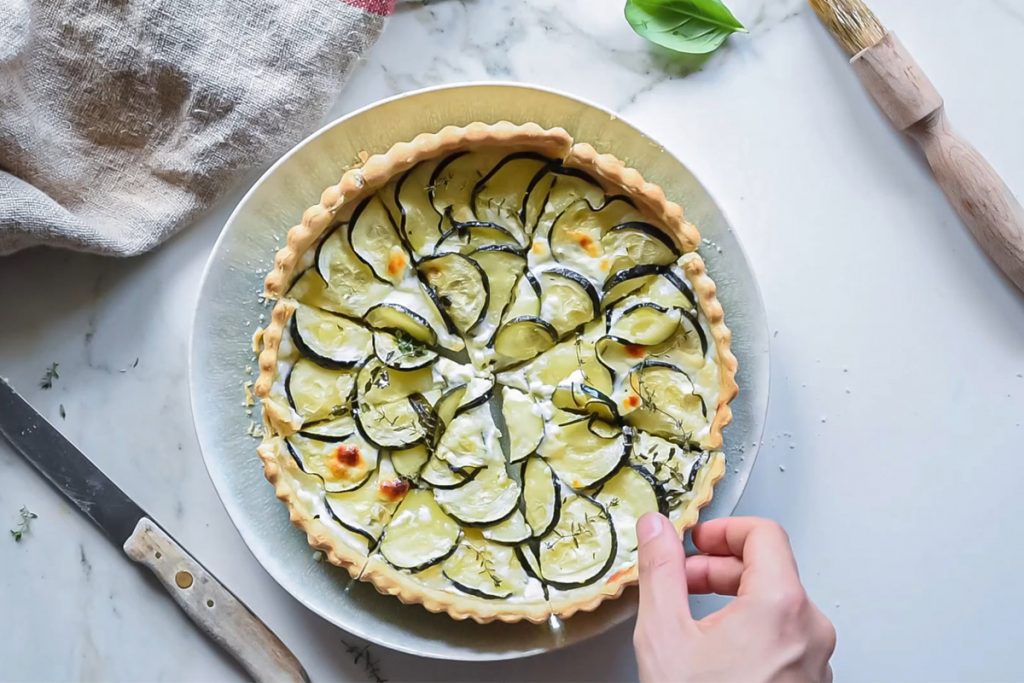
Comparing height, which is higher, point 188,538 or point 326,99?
point 326,99

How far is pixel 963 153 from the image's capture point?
3045 millimetres

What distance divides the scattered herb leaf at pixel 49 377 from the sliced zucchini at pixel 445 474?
135 centimetres

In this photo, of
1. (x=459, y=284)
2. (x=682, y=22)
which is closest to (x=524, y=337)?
(x=459, y=284)

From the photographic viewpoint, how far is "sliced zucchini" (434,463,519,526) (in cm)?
271

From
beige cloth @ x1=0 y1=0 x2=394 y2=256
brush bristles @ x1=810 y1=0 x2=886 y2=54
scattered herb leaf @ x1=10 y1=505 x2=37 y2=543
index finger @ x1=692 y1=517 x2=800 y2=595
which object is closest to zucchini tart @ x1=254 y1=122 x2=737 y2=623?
index finger @ x1=692 y1=517 x2=800 y2=595

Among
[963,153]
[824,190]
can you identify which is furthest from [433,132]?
[963,153]

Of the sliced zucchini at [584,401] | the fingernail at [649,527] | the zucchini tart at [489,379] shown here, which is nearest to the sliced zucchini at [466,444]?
the zucchini tart at [489,379]

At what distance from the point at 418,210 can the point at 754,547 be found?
52.4 inches

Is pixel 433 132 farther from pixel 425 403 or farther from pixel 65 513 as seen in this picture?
pixel 65 513

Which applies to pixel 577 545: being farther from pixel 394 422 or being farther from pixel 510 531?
pixel 394 422

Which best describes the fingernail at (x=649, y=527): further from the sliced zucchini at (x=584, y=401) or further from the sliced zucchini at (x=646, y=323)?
the sliced zucchini at (x=646, y=323)

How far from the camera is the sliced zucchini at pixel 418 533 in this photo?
2.71m

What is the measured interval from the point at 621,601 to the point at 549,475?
0.43 meters

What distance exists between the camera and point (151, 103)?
3.01 m
